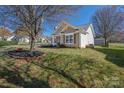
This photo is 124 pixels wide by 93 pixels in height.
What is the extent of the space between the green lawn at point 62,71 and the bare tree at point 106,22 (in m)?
0.78

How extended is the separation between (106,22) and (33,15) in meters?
2.43

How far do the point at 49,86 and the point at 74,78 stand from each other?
0.77 meters

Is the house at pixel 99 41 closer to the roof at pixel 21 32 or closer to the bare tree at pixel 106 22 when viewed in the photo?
the bare tree at pixel 106 22

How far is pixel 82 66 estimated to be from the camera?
6.35m

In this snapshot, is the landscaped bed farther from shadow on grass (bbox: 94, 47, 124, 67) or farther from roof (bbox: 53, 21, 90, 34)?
shadow on grass (bbox: 94, 47, 124, 67)

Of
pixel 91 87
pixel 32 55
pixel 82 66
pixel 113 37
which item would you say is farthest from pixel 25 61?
pixel 113 37

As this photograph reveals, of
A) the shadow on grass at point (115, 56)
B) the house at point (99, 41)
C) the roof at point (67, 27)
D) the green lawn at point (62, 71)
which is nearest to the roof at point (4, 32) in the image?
the green lawn at point (62, 71)

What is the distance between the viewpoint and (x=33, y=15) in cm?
721

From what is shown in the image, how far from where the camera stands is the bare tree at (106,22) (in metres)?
6.49

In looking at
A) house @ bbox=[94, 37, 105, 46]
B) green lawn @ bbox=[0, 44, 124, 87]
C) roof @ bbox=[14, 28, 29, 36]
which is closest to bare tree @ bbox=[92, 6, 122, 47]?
house @ bbox=[94, 37, 105, 46]

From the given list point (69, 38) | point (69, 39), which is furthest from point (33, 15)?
point (69, 38)
